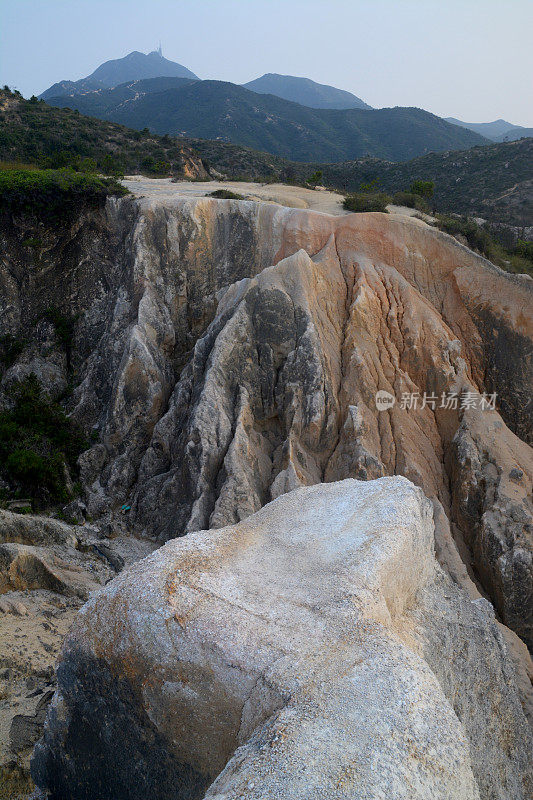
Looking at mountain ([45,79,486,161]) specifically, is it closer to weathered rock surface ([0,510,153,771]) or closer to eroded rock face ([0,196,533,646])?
eroded rock face ([0,196,533,646])

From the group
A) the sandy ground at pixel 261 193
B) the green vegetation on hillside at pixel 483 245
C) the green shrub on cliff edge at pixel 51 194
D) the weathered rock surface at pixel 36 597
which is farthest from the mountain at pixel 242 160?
the weathered rock surface at pixel 36 597

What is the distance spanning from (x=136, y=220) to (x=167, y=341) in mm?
4472

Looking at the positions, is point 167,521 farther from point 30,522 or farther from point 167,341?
point 167,341

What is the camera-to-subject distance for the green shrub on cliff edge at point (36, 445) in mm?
15766

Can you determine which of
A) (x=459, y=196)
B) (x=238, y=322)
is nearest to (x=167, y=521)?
(x=238, y=322)

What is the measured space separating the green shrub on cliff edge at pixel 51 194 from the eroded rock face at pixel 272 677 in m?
16.7

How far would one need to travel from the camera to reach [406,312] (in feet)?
53.5

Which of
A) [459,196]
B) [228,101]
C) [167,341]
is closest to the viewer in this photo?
[167,341]

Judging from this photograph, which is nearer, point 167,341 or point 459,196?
point 167,341

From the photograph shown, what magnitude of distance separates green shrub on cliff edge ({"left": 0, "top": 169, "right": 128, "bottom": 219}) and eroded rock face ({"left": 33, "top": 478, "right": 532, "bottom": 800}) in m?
16.7

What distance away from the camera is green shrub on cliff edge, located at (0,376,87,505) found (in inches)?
621

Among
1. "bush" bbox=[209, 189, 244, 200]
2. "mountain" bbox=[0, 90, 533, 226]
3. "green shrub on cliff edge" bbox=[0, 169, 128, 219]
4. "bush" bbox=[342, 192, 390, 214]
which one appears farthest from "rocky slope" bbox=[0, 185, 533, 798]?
"mountain" bbox=[0, 90, 533, 226]

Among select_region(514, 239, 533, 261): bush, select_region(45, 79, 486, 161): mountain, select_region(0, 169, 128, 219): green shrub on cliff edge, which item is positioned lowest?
select_region(514, 239, 533, 261): bush

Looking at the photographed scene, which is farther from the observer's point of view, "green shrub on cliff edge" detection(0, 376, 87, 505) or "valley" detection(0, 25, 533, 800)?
"green shrub on cliff edge" detection(0, 376, 87, 505)
